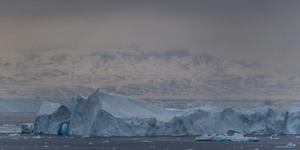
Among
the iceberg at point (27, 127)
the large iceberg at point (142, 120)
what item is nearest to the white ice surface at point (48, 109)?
the large iceberg at point (142, 120)

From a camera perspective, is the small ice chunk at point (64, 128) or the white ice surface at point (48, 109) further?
the small ice chunk at point (64, 128)

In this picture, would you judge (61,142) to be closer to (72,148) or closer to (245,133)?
(72,148)

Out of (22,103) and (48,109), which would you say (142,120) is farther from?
(22,103)

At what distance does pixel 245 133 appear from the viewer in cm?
3669

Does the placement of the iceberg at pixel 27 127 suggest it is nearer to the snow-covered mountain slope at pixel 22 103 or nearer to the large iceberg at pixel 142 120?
the large iceberg at pixel 142 120

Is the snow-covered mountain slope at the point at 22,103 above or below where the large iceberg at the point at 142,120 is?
above

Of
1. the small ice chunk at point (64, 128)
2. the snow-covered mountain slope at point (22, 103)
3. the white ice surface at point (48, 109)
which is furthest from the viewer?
the snow-covered mountain slope at point (22, 103)

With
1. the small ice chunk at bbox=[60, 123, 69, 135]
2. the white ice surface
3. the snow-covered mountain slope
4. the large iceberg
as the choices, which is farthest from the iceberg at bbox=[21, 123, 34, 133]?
the snow-covered mountain slope

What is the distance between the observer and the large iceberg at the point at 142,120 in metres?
31.9

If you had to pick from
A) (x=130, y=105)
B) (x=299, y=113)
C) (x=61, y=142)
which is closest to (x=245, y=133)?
(x=299, y=113)

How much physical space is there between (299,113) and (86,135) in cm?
1863

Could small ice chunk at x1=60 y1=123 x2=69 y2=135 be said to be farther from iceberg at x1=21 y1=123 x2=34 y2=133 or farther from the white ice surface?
iceberg at x1=21 y1=123 x2=34 y2=133

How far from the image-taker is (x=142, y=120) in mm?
32219

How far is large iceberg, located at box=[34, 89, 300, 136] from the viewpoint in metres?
31.9
